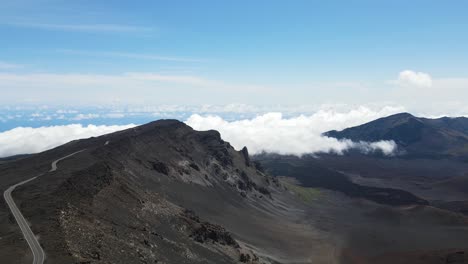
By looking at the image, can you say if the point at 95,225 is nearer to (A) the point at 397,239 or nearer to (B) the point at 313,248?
(B) the point at 313,248

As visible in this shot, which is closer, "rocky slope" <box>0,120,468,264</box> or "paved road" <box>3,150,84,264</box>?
"paved road" <box>3,150,84,264</box>

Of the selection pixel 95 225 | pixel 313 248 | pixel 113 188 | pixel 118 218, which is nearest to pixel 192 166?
pixel 313 248

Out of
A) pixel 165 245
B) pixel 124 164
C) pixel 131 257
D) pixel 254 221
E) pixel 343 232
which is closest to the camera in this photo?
pixel 131 257

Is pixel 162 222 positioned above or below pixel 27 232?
below

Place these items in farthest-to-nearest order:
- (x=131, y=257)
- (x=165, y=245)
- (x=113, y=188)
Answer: (x=113, y=188) < (x=165, y=245) < (x=131, y=257)

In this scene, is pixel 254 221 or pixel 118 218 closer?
pixel 118 218

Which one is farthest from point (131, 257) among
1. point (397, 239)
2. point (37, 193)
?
point (397, 239)

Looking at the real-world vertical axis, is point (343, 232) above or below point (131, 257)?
below

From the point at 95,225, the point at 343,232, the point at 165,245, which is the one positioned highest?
the point at 95,225

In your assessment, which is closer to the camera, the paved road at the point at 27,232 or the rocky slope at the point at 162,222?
the paved road at the point at 27,232

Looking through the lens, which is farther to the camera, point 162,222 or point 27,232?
point 162,222
